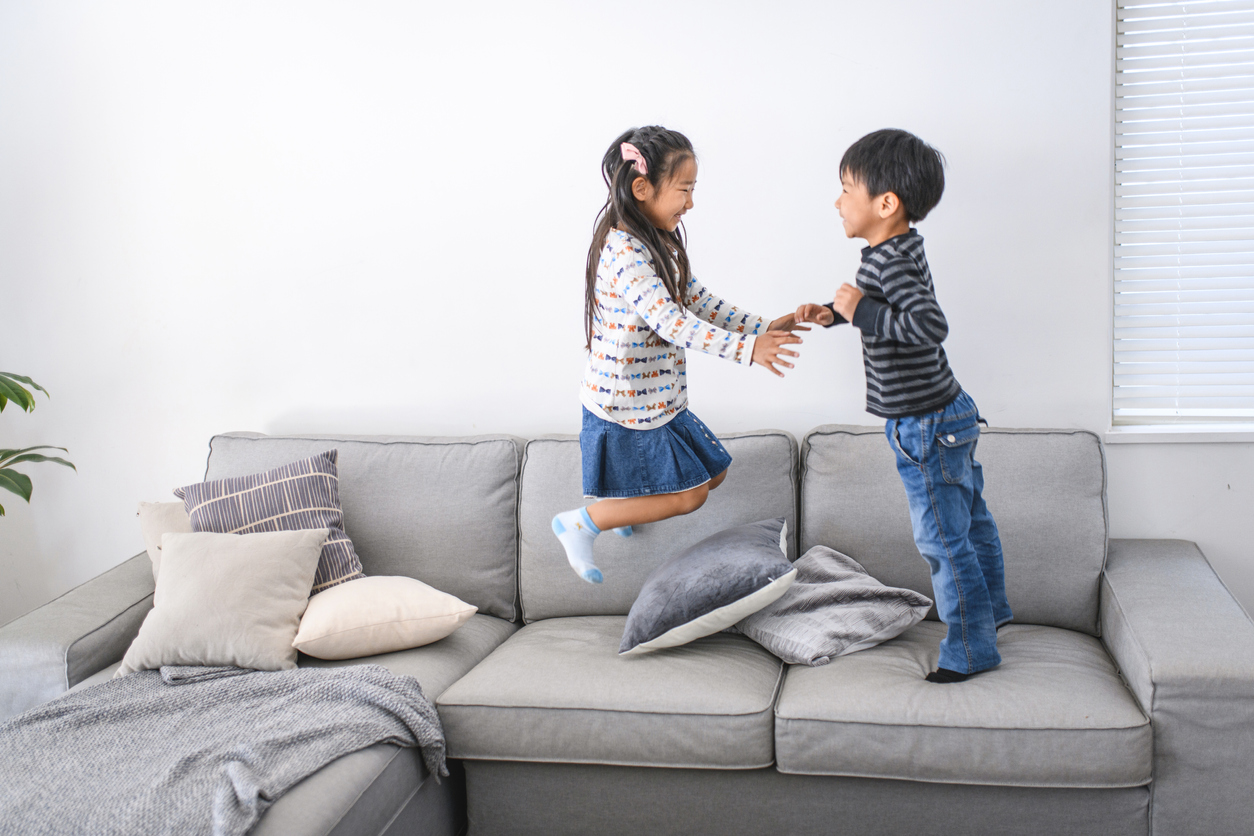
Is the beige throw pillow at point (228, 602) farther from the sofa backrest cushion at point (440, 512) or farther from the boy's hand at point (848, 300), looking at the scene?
the boy's hand at point (848, 300)

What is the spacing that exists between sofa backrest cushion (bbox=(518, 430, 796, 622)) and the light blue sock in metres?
0.21

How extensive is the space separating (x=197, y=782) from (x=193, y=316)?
66.8 inches

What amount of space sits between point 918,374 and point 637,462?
0.61m

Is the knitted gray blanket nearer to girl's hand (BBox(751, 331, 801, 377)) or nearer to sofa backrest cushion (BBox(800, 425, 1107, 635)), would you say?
girl's hand (BBox(751, 331, 801, 377))

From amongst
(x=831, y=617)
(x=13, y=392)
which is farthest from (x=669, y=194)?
(x=13, y=392)

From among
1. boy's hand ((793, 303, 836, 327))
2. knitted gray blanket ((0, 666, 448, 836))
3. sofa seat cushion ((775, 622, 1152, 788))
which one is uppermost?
boy's hand ((793, 303, 836, 327))

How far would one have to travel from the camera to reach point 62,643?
1.73 m

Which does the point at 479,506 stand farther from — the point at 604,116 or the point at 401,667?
the point at 604,116

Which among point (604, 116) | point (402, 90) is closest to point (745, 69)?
point (604, 116)

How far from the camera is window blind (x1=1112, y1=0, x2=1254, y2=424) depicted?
200cm

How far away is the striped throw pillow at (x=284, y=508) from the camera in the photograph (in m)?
1.92

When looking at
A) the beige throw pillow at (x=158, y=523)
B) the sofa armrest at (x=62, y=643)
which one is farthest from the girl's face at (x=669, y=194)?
the sofa armrest at (x=62, y=643)

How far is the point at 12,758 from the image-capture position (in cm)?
136

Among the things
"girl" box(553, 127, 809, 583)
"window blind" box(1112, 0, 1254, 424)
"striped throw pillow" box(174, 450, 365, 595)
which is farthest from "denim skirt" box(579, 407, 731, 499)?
"window blind" box(1112, 0, 1254, 424)
